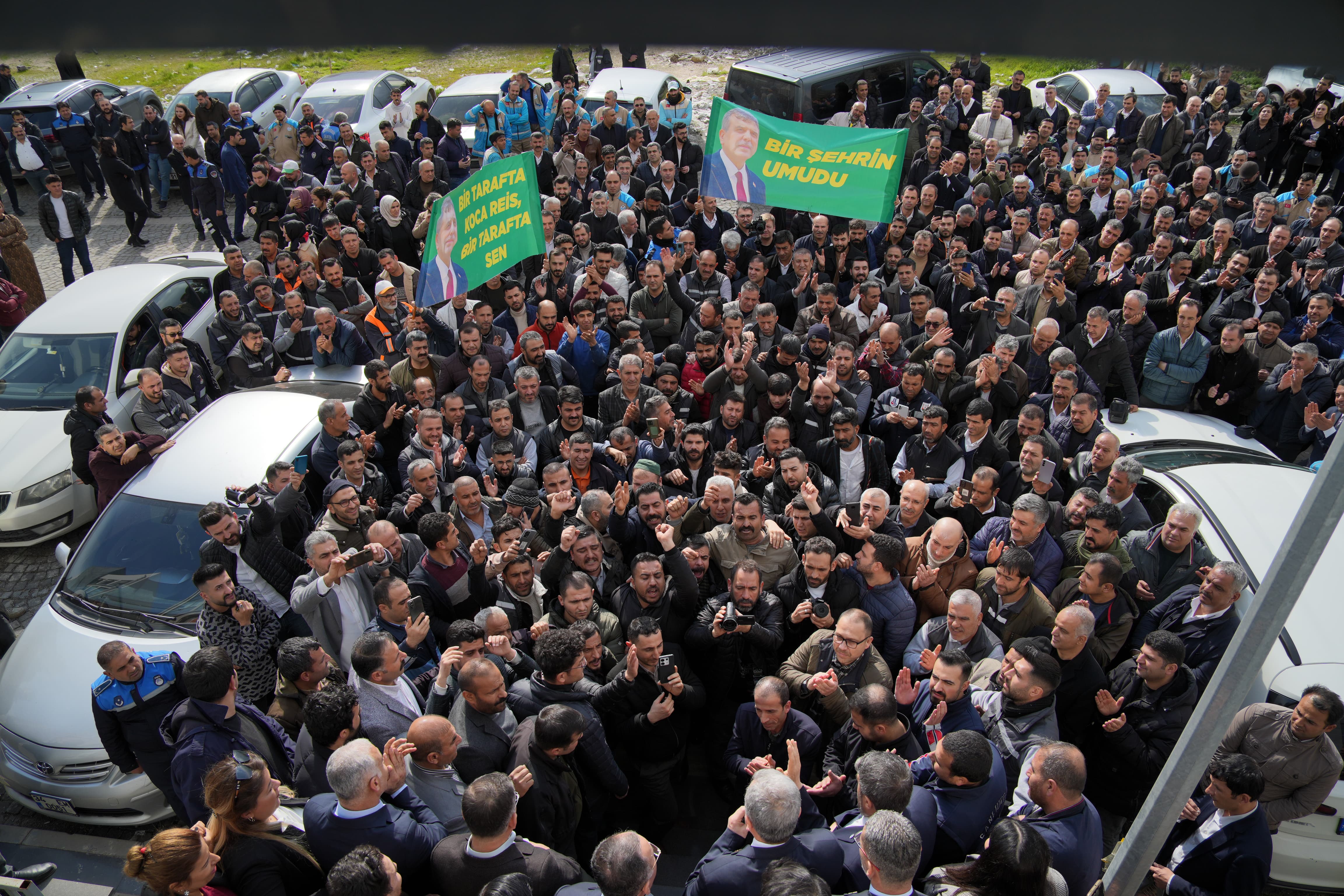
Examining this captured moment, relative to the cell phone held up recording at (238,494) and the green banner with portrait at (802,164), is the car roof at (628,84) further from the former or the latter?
the cell phone held up recording at (238,494)

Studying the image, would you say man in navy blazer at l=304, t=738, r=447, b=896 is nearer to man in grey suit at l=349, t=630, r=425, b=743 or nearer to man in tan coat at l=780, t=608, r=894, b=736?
man in grey suit at l=349, t=630, r=425, b=743

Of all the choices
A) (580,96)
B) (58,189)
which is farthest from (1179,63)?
(580,96)

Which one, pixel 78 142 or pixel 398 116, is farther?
pixel 398 116

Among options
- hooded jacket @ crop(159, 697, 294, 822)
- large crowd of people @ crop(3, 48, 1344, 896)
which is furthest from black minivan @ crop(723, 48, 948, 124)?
hooded jacket @ crop(159, 697, 294, 822)

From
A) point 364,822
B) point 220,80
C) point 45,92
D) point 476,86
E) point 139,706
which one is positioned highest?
point 476,86

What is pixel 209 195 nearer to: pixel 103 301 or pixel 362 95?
pixel 362 95

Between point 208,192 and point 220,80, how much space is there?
17.9 feet

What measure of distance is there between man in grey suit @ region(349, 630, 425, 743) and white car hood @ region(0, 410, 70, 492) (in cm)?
567

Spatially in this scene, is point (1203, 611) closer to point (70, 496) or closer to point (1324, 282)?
point (1324, 282)

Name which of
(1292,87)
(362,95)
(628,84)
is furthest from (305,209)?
(1292,87)

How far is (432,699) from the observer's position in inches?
204

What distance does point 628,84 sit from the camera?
17.8m

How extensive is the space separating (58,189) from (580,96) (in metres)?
8.96

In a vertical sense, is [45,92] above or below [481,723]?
above
